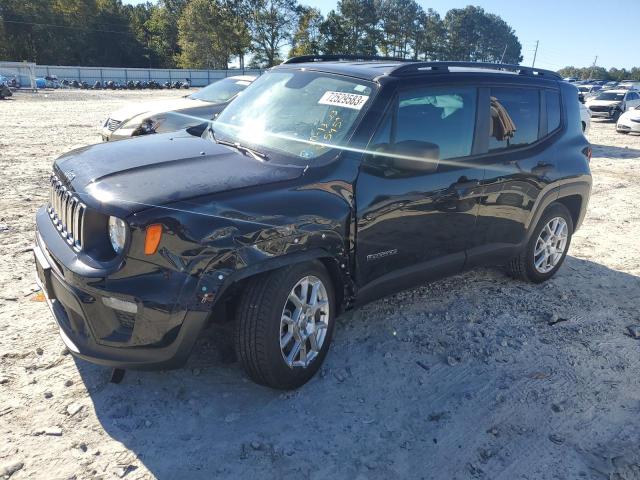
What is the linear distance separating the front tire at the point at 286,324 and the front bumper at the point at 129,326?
0.32 m

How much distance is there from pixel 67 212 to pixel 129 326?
0.86 m

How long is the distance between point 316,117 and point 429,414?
2087 mm

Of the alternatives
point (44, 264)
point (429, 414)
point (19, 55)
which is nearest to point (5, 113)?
point (44, 264)

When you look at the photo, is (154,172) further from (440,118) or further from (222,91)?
(222,91)

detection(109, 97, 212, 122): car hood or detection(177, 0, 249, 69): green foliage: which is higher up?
detection(177, 0, 249, 69): green foliage

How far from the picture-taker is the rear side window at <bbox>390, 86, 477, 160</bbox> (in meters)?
3.52

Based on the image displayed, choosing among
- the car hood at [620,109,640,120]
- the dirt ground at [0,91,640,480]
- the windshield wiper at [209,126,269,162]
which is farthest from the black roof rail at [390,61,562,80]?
the car hood at [620,109,640,120]

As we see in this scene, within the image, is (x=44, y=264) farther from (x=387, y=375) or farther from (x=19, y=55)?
(x=19, y=55)

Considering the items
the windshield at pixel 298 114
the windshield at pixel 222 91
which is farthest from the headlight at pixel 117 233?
the windshield at pixel 222 91

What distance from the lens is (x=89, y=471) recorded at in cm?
248

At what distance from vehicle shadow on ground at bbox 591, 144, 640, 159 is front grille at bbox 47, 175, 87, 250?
1380 cm

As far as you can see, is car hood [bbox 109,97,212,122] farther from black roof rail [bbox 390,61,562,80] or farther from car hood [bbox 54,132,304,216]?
black roof rail [bbox 390,61,562,80]

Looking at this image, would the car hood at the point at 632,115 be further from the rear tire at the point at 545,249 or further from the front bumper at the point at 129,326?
the front bumper at the point at 129,326

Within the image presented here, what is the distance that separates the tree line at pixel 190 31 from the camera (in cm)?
6812
